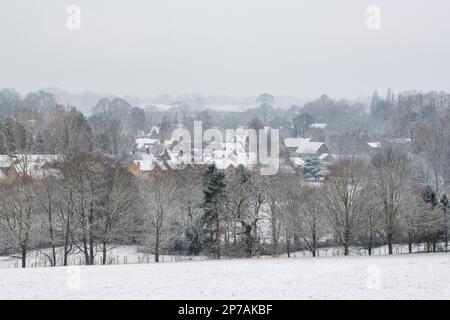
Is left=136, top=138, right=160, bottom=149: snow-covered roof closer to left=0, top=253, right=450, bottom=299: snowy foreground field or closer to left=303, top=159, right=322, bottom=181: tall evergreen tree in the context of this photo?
left=303, top=159, right=322, bottom=181: tall evergreen tree

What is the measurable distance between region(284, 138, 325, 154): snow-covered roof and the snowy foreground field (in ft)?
295

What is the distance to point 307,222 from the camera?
44375 mm

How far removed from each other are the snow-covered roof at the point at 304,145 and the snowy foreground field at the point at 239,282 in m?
89.9

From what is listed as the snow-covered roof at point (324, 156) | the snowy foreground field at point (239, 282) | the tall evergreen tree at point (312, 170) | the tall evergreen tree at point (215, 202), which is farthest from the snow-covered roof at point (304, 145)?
the snowy foreground field at point (239, 282)

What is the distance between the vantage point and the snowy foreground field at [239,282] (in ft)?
64.6

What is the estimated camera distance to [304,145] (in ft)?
402

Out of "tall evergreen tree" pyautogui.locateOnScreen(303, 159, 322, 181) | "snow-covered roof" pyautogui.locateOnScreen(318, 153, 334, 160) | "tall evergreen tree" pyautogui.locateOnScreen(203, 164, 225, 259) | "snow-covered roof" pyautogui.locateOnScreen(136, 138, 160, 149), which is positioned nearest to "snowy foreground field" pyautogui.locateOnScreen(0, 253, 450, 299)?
"tall evergreen tree" pyautogui.locateOnScreen(203, 164, 225, 259)

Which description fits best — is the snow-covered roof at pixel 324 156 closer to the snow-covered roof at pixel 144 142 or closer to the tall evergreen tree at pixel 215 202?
the snow-covered roof at pixel 144 142

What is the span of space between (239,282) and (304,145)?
102 m

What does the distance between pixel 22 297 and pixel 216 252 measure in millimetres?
25160

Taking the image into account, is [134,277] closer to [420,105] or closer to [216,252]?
[216,252]

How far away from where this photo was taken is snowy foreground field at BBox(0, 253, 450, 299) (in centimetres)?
1969

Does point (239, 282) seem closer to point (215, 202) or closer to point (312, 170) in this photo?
point (215, 202)

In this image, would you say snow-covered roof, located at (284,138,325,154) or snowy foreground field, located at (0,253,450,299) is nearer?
snowy foreground field, located at (0,253,450,299)
